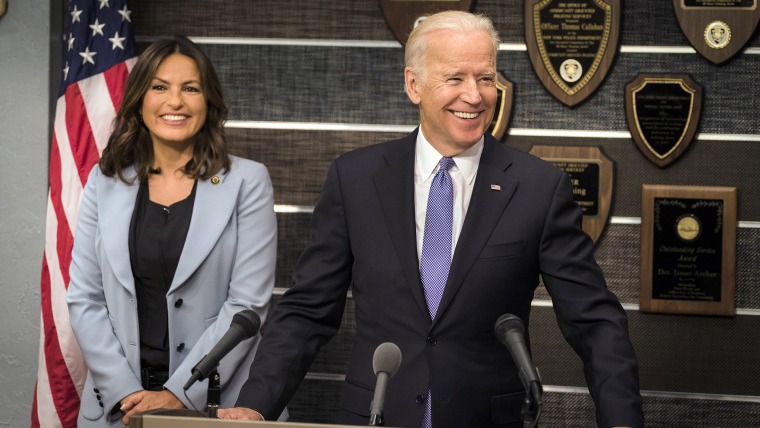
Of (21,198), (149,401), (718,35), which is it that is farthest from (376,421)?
(21,198)

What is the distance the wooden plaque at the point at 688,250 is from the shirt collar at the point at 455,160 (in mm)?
1589

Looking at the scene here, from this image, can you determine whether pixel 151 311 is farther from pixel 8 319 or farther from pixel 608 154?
pixel 608 154

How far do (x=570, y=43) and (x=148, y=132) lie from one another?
68.6 inches

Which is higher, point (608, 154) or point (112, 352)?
point (608, 154)

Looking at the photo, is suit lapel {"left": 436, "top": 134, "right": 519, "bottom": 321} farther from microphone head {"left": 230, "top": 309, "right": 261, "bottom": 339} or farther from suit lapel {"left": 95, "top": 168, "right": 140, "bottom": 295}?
suit lapel {"left": 95, "top": 168, "right": 140, "bottom": 295}

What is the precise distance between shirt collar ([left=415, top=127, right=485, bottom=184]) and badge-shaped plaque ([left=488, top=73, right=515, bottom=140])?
1.38m

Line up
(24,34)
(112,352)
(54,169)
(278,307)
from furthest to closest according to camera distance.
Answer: (24,34) < (54,169) < (112,352) < (278,307)

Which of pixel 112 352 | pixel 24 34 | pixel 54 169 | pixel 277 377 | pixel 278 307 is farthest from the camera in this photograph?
pixel 24 34

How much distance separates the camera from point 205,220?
138 inches

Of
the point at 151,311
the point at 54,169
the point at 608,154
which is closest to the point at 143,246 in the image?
the point at 151,311

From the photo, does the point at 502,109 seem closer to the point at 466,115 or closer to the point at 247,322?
the point at 466,115

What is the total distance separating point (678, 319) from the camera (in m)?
4.21

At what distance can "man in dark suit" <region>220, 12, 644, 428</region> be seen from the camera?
8.55 ft

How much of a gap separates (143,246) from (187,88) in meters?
0.59
